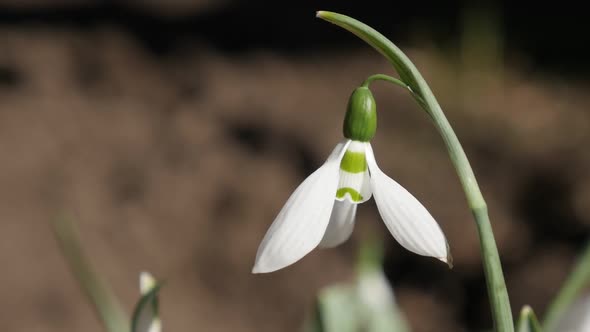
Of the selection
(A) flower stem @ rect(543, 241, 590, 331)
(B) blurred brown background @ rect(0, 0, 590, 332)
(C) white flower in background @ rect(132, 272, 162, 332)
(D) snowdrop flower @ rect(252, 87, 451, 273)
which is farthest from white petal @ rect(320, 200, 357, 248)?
(B) blurred brown background @ rect(0, 0, 590, 332)

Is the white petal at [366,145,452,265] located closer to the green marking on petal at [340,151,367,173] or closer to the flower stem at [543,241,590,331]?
the green marking on petal at [340,151,367,173]

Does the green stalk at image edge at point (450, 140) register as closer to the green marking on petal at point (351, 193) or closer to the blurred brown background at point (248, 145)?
the green marking on petal at point (351, 193)

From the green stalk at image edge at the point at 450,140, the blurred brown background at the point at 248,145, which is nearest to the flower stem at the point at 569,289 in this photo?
the green stalk at image edge at the point at 450,140

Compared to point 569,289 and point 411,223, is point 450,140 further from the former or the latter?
point 569,289

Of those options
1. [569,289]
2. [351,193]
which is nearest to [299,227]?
[351,193]

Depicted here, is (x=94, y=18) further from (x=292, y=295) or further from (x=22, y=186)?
(x=292, y=295)

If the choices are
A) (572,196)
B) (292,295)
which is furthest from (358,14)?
(292,295)
